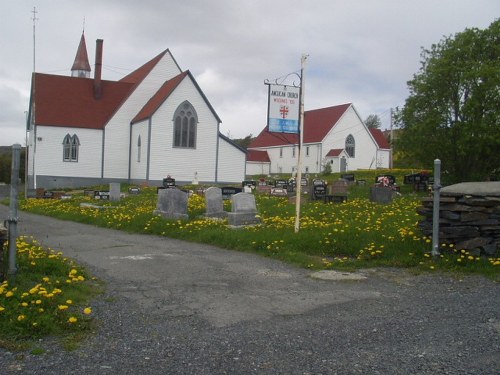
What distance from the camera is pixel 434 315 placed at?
5871 mm

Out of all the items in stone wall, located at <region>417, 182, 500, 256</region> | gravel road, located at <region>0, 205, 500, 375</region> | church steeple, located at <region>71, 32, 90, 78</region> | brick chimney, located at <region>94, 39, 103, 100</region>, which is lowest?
gravel road, located at <region>0, 205, 500, 375</region>

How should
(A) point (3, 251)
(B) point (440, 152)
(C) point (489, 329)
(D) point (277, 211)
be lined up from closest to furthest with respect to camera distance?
(C) point (489, 329), (A) point (3, 251), (D) point (277, 211), (B) point (440, 152)

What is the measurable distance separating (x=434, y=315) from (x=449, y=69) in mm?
17835

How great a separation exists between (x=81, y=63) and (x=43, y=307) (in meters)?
56.5

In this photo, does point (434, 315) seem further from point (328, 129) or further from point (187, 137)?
point (328, 129)

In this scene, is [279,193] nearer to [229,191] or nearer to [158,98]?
[229,191]

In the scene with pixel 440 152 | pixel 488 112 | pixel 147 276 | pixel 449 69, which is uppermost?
pixel 449 69

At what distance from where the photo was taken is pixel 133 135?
135ft

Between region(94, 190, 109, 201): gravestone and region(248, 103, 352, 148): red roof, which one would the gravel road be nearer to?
region(94, 190, 109, 201): gravestone

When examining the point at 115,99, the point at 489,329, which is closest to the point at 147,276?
the point at 489,329

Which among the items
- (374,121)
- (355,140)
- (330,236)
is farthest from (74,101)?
(374,121)

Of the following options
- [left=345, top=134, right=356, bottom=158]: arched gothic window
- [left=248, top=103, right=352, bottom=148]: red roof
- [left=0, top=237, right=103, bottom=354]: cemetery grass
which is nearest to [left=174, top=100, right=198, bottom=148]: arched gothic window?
[left=248, top=103, right=352, bottom=148]: red roof

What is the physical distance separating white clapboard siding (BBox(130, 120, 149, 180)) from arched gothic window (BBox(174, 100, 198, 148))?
2318mm

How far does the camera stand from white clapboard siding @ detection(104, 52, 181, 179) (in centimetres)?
4091
